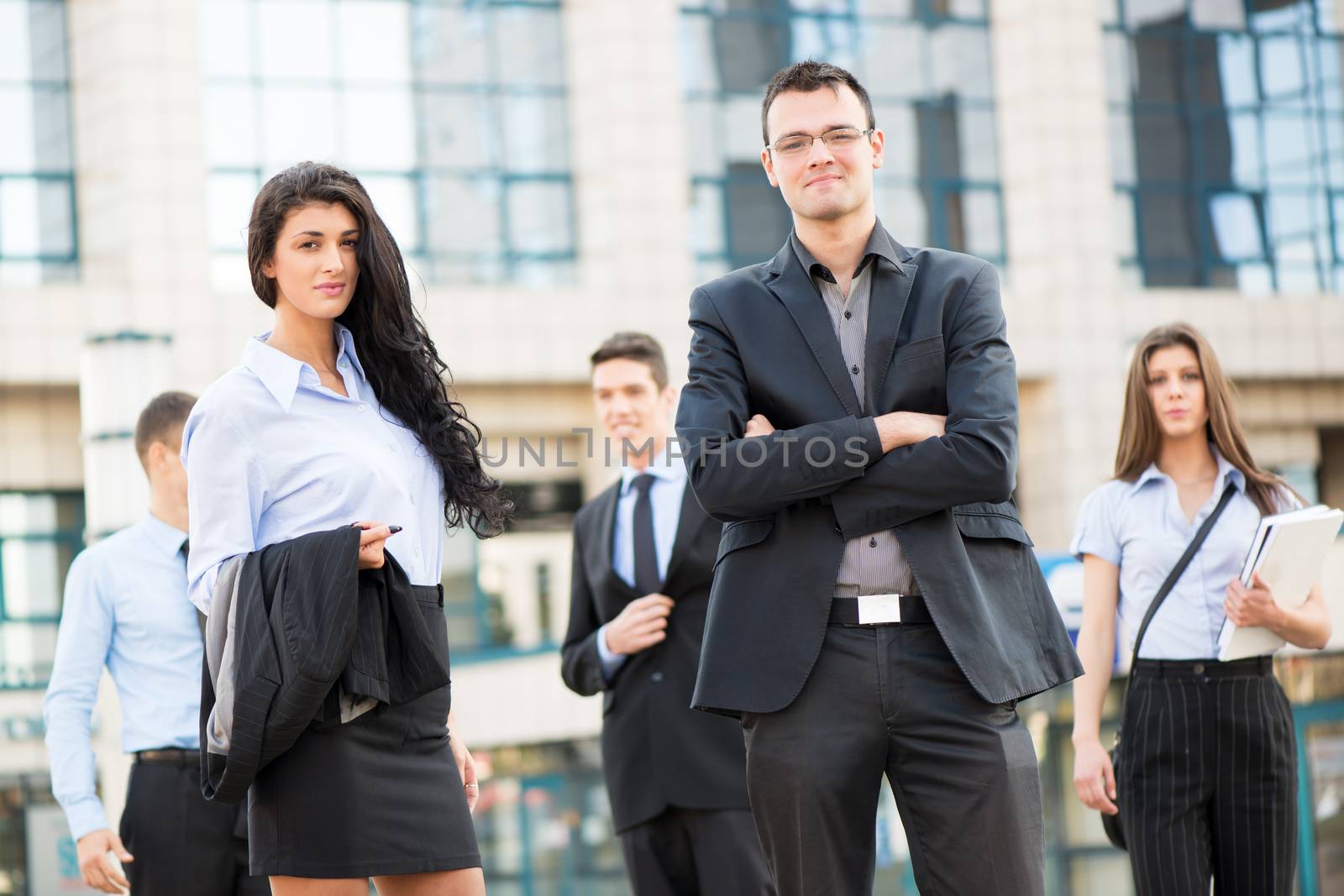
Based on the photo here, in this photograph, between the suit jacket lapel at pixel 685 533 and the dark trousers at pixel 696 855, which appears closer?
the dark trousers at pixel 696 855

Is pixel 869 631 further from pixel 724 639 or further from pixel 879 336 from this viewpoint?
pixel 879 336

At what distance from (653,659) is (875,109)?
18824 mm

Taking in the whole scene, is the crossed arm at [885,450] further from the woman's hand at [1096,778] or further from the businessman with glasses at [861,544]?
the woman's hand at [1096,778]

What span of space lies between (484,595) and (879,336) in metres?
17.9

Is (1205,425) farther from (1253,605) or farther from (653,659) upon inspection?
(653,659)

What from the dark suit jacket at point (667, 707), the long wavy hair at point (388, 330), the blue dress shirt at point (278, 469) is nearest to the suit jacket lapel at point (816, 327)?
the long wavy hair at point (388, 330)

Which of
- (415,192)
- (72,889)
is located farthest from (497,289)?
(72,889)

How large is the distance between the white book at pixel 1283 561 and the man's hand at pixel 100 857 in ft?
11.2

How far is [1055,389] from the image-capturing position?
23406 millimetres

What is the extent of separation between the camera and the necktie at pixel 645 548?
5.39m

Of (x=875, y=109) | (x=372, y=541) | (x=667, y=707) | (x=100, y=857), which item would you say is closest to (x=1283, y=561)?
(x=667, y=707)

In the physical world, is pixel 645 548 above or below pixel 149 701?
above

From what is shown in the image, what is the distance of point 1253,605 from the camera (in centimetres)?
485

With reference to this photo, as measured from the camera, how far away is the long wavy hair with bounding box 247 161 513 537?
3.48 meters
